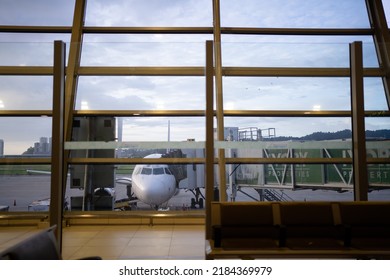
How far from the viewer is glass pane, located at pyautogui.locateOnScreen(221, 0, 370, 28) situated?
20.5 feet

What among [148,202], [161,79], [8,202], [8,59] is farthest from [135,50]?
[148,202]

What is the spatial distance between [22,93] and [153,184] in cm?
379

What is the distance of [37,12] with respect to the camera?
6.26m

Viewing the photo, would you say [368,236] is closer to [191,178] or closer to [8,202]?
[191,178]

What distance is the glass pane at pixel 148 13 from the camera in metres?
6.24

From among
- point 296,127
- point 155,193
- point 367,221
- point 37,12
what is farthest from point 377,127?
point 37,12

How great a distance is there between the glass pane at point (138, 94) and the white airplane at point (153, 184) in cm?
226

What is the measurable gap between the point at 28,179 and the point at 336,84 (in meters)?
4.97

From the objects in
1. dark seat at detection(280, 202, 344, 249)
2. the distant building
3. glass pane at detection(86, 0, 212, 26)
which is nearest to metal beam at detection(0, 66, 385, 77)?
the distant building

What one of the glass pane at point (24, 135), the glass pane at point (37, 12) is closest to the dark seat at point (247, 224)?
the glass pane at point (24, 135)

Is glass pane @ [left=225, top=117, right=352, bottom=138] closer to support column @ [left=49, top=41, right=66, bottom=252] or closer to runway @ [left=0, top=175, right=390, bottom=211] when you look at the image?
runway @ [left=0, top=175, right=390, bottom=211]

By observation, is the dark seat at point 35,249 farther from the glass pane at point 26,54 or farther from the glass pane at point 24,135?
the glass pane at point 26,54

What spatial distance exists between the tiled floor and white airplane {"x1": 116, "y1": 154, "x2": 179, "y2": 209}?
2128 millimetres

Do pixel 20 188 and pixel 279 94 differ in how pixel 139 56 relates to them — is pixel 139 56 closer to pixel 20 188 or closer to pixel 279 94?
pixel 279 94
